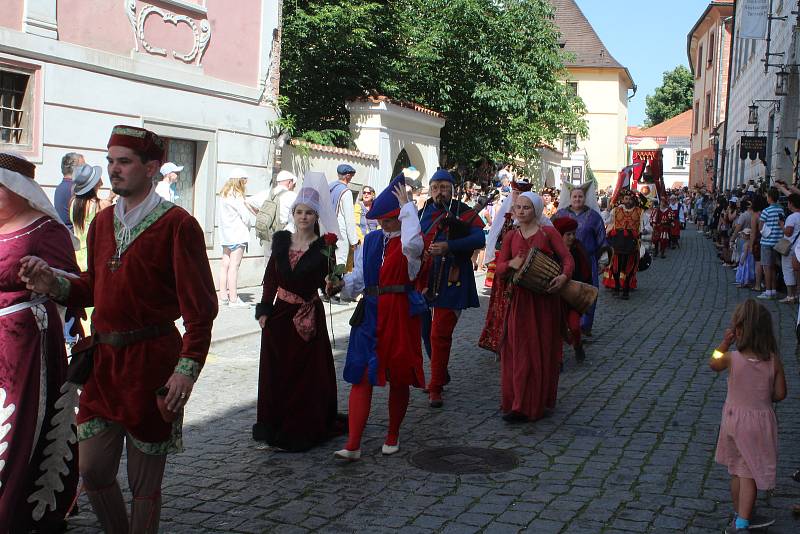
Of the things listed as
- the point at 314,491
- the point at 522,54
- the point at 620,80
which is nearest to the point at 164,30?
the point at 314,491

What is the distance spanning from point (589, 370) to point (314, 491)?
4769 mm

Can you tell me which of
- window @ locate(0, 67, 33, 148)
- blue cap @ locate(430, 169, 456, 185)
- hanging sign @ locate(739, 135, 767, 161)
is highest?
hanging sign @ locate(739, 135, 767, 161)

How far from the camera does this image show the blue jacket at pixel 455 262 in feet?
25.8

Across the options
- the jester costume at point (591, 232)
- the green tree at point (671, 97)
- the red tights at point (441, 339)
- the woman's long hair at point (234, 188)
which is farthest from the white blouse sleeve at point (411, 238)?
the green tree at point (671, 97)

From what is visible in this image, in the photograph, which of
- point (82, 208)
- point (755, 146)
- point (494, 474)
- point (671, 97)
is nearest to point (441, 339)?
point (494, 474)

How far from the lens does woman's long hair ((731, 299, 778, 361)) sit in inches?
197

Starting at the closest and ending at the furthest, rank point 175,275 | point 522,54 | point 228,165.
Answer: point 175,275, point 228,165, point 522,54

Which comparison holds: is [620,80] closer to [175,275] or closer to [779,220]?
[779,220]

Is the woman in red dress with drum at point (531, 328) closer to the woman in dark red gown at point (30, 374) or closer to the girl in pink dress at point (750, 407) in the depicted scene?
the girl in pink dress at point (750, 407)

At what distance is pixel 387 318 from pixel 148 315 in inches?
105

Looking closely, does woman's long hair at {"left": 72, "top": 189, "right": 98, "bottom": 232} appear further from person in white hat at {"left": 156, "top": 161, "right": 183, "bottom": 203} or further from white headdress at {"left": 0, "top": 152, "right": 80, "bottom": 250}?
person in white hat at {"left": 156, "top": 161, "right": 183, "bottom": 203}

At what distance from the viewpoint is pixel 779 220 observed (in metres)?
16.3

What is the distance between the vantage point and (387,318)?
20.8ft

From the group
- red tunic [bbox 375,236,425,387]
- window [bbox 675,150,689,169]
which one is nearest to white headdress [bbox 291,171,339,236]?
red tunic [bbox 375,236,425,387]
